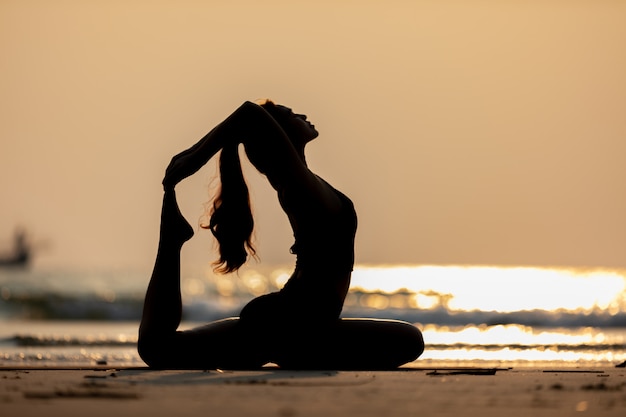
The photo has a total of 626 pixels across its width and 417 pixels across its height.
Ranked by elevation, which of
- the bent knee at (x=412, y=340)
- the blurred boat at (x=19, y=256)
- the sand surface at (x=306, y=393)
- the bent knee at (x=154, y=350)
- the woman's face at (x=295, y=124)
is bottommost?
the sand surface at (x=306, y=393)

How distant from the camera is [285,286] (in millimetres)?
6059

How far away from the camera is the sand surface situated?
13.0ft

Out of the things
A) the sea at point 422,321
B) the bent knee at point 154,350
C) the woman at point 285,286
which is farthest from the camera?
the sea at point 422,321

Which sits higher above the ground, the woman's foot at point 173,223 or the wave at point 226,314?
the wave at point 226,314

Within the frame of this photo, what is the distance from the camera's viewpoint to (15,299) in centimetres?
3006

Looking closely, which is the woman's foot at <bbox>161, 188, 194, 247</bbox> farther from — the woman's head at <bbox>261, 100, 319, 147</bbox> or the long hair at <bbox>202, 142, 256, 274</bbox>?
the woman's head at <bbox>261, 100, 319, 147</bbox>

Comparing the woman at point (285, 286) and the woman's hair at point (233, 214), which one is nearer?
the woman at point (285, 286)

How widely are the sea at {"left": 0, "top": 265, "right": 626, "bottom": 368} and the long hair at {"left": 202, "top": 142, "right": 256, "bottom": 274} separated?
2.36m

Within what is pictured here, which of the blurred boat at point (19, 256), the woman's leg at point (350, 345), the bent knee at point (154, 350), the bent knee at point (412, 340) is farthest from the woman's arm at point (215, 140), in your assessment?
the blurred boat at point (19, 256)

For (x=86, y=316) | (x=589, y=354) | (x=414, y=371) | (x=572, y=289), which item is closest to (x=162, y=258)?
(x=414, y=371)

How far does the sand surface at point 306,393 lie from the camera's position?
156 inches

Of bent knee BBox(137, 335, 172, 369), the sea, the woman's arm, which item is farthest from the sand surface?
the sea

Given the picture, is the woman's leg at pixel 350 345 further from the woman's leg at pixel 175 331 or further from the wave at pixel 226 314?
the wave at pixel 226 314

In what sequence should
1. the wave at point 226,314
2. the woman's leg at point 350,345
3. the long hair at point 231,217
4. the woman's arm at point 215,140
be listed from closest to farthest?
the woman's arm at point 215,140
the long hair at point 231,217
the woman's leg at point 350,345
the wave at point 226,314
